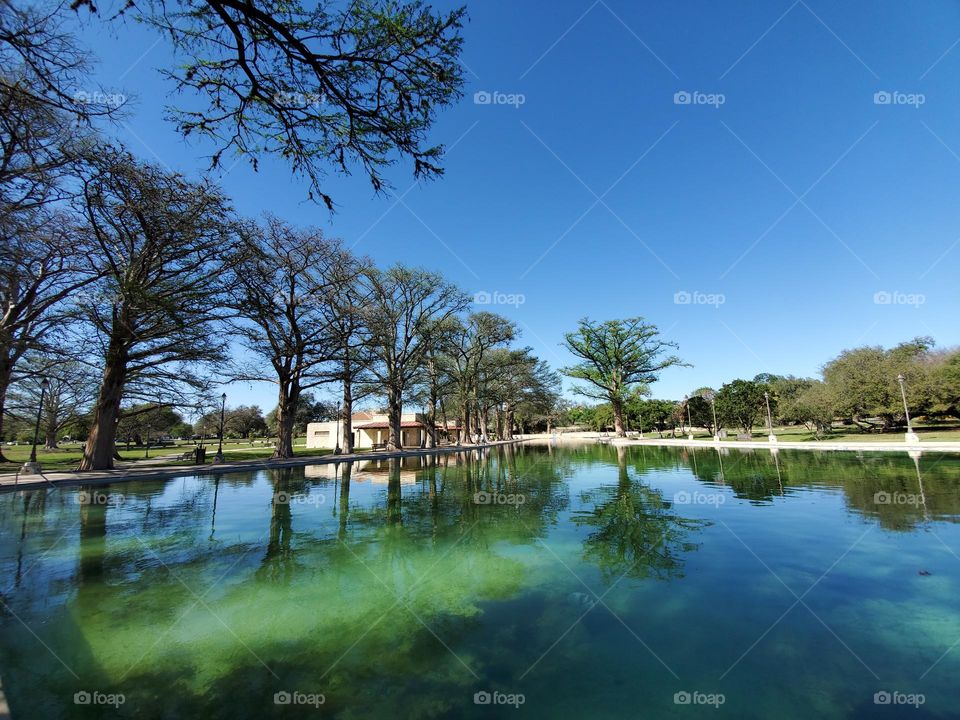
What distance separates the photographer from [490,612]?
19.1 feet

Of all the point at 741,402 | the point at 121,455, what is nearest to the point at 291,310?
the point at 121,455

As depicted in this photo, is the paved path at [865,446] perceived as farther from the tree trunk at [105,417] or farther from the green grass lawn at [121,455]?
the tree trunk at [105,417]

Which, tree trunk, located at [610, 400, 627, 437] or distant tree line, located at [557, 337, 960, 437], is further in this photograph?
tree trunk, located at [610, 400, 627, 437]

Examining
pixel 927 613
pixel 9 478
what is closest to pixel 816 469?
pixel 927 613

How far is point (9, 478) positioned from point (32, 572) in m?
16.0

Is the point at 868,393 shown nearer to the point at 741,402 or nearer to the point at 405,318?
the point at 741,402

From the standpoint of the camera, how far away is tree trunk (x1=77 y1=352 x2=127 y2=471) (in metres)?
20.7

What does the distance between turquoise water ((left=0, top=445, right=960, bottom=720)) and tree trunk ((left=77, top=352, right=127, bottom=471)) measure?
33.1 ft

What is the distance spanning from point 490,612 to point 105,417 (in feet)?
79.3

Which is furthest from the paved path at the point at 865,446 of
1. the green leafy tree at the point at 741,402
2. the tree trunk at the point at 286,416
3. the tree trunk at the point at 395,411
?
the tree trunk at the point at 286,416

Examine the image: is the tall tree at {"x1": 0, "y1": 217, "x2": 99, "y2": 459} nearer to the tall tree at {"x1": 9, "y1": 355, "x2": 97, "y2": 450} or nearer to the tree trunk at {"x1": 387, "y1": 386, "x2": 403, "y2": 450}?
the tall tree at {"x1": 9, "y1": 355, "x2": 97, "y2": 450}

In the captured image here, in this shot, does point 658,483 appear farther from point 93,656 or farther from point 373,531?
point 93,656

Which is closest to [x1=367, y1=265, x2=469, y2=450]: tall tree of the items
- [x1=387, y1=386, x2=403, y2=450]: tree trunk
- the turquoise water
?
[x1=387, y1=386, x2=403, y2=450]: tree trunk

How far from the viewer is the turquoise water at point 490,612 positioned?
12.9 ft
